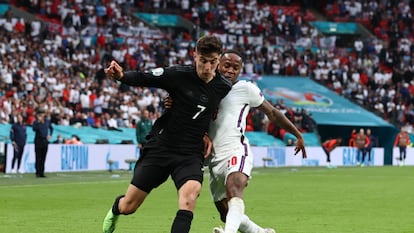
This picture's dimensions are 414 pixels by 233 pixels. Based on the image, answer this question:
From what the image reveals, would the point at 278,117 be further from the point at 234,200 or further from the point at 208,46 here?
the point at 208,46

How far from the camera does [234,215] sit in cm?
1062

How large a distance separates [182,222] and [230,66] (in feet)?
7.29

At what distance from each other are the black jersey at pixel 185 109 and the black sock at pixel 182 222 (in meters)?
0.71

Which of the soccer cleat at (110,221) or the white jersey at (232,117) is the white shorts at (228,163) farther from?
the soccer cleat at (110,221)

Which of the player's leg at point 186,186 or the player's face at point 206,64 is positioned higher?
the player's face at point 206,64

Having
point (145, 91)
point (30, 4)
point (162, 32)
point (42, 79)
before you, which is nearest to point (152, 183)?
point (42, 79)

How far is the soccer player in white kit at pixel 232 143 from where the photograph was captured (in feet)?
35.6

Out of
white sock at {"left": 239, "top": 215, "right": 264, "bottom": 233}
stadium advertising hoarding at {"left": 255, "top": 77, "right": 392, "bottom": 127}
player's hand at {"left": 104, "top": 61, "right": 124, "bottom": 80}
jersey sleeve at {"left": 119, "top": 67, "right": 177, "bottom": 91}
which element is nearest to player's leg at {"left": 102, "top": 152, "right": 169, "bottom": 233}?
jersey sleeve at {"left": 119, "top": 67, "right": 177, "bottom": 91}

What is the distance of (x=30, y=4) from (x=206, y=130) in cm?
3756

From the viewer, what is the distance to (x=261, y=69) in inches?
2046

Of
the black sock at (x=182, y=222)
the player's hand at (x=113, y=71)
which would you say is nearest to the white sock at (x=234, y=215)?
the black sock at (x=182, y=222)

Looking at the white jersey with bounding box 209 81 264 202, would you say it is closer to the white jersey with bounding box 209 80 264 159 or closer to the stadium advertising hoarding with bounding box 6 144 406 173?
the white jersey with bounding box 209 80 264 159

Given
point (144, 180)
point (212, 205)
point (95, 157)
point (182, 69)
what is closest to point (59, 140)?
point (95, 157)

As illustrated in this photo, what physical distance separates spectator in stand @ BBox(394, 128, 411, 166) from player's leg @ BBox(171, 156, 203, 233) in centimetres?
3789
